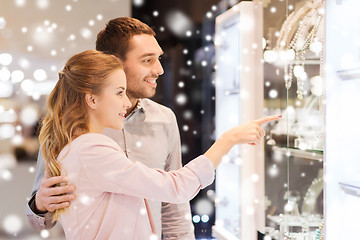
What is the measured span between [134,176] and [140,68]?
484 mm

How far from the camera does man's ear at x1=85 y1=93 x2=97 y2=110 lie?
1046 mm

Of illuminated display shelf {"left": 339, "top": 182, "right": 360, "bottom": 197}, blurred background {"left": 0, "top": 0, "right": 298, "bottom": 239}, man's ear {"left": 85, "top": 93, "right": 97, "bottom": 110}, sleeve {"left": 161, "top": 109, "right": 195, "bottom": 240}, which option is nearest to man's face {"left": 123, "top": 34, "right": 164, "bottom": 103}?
sleeve {"left": 161, "top": 109, "right": 195, "bottom": 240}

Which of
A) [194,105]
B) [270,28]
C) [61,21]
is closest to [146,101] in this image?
[270,28]

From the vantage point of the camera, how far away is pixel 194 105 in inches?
106

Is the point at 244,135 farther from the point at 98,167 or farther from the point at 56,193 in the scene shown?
the point at 56,193

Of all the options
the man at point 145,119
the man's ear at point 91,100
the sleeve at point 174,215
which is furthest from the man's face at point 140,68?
the man's ear at point 91,100

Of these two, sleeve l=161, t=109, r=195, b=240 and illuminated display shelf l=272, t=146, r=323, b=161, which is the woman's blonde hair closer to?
sleeve l=161, t=109, r=195, b=240

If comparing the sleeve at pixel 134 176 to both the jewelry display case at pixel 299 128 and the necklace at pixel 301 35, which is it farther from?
the necklace at pixel 301 35

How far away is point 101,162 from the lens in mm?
949

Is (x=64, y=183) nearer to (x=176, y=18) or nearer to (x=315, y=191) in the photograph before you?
(x=315, y=191)

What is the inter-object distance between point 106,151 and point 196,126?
5.84ft

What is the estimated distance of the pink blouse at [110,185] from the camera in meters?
0.95

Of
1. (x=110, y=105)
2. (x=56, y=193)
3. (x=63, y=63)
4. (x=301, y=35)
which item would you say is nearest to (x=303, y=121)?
(x=301, y=35)

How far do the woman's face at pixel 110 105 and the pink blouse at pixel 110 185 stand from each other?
8cm
